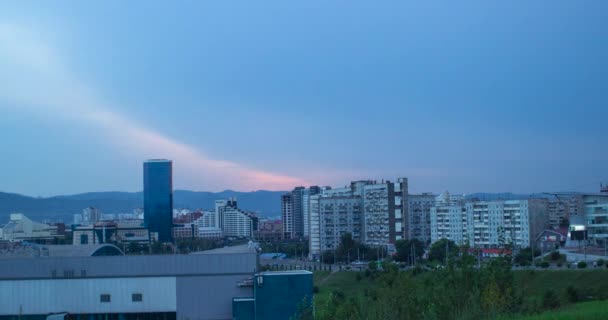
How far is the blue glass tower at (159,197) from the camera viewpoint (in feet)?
116

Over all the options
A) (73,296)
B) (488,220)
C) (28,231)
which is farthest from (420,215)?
(73,296)

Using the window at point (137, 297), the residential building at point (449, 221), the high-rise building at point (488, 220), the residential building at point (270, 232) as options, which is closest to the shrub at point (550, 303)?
the window at point (137, 297)

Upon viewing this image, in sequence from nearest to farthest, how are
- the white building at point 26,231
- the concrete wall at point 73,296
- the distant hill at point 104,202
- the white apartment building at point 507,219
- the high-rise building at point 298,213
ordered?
the concrete wall at point 73,296, the white apartment building at point 507,219, the white building at point 26,231, the high-rise building at point 298,213, the distant hill at point 104,202

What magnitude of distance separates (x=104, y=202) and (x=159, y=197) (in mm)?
45752

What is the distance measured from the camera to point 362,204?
1207 inches

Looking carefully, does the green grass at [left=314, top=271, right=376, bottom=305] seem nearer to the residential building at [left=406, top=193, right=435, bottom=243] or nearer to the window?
the window

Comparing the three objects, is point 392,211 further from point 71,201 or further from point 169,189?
point 71,201

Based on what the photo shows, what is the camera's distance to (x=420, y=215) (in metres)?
30.3

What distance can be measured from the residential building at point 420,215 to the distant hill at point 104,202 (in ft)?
128

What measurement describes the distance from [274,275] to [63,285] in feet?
9.84

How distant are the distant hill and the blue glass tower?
2499cm

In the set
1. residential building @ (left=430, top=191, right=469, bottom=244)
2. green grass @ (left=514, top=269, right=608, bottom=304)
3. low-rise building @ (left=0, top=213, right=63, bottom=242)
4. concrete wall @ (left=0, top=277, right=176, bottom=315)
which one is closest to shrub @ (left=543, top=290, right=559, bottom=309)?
green grass @ (left=514, top=269, right=608, bottom=304)

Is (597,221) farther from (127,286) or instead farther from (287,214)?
(287,214)

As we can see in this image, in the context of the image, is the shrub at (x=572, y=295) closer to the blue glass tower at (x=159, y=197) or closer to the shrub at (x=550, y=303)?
the shrub at (x=550, y=303)
